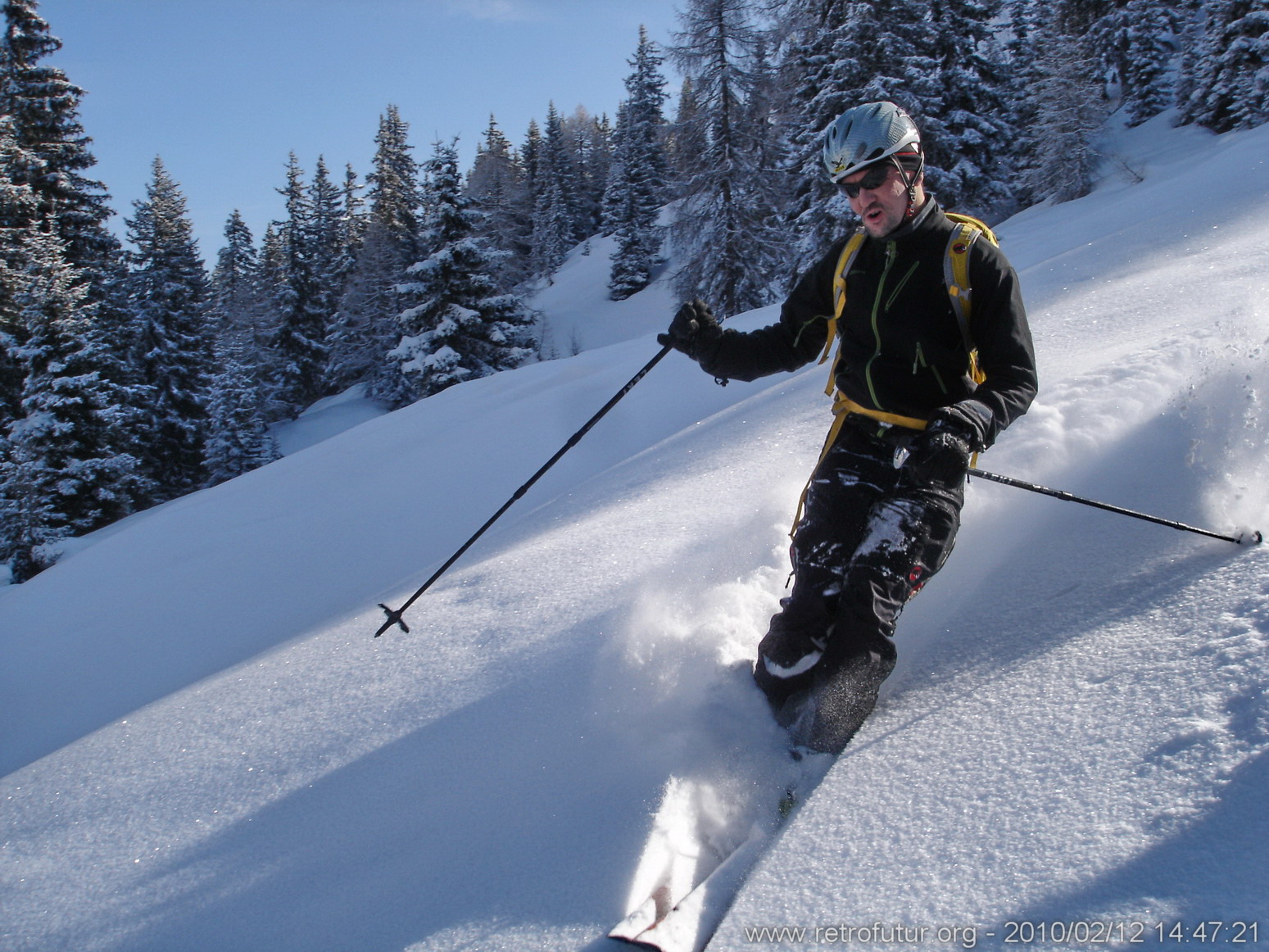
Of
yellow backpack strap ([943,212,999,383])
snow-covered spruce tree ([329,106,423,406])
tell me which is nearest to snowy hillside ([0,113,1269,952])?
yellow backpack strap ([943,212,999,383])

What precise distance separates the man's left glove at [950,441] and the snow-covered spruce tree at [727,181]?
22.9 meters

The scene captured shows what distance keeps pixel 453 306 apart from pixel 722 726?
23.9 metres

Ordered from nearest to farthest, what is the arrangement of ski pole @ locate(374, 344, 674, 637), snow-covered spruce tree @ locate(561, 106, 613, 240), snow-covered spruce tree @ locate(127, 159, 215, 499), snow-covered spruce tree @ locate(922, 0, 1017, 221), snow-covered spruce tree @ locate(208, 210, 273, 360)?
ski pole @ locate(374, 344, 674, 637) < snow-covered spruce tree @ locate(922, 0, 1017, 221) < snow-covered spruce tree @ locate(127, 159, 215, 499) < snow-covered spruce tree @ locate(208, 210, 273, 360) < snow-covered spruce tree @ locate(561, 106, 613, 240)

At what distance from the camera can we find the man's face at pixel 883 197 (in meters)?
2.87

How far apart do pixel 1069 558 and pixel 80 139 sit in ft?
117

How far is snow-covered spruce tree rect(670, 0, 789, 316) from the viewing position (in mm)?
23078

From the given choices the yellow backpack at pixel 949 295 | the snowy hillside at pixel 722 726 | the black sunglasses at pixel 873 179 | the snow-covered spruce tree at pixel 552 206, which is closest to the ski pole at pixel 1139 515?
the snowy hillside at pixel 722 726

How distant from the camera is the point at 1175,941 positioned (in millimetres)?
1474

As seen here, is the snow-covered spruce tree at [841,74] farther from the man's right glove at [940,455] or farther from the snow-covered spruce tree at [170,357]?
the snow-covered spruce tree at [170,357]

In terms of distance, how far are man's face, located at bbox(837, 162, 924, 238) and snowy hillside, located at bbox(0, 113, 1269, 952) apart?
155 cm

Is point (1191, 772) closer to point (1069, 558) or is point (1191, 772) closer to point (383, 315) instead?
point (1069, 558)

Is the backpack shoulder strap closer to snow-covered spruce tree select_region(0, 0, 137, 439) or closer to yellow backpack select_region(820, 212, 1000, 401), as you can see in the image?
yellow backpack select_region(820, 212, 1000, 401)

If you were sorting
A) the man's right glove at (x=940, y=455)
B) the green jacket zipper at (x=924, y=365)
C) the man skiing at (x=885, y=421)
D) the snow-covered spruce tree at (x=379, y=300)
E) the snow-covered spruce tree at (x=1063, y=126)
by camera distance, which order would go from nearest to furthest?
the man's right glove at (x=940, y=455) → the man skiing at (x=885, y=421) → the green jacket zipper at (x=924, y=365) → the snow-covered spruce tree at (x=1063, y=126) → the snow-covered spruce tree at (x=379, y=300)

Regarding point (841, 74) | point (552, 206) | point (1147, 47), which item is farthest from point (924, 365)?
point (552, 206)
